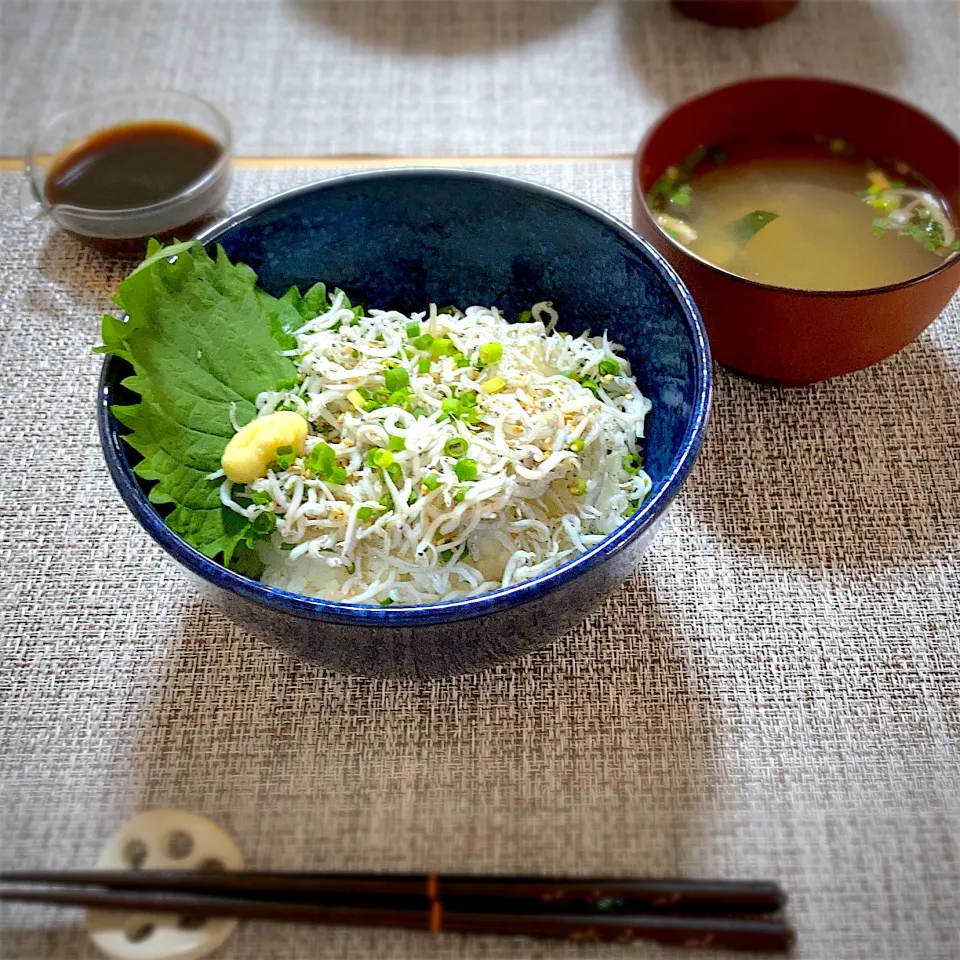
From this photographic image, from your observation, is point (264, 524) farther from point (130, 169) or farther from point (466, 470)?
point (130, 169)

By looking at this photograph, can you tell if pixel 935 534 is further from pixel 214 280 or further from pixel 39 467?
pixel 39 467

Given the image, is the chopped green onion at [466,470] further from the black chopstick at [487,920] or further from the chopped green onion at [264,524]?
the black chopstick at [487,920]

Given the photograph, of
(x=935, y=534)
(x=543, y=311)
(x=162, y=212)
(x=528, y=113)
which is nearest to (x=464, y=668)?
(x=543, y=311)

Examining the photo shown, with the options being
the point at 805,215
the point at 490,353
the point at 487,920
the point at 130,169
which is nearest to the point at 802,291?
the point at 805,215

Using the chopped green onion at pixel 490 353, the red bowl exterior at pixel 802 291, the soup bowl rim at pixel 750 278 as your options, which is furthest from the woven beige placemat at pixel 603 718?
the chopped green onion at pixel 490 353

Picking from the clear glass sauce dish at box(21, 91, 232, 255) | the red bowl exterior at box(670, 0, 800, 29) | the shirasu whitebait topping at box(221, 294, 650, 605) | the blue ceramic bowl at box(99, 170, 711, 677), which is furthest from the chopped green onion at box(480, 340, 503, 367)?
Answer: the red bowl exterior at box(670, 0, 800, 29)
